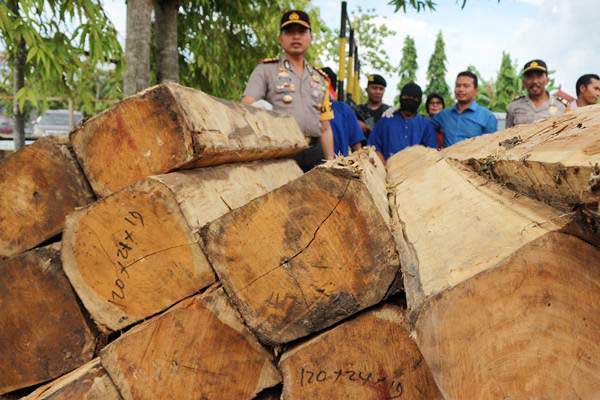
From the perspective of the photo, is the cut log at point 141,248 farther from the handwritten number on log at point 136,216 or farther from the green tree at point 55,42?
the green tree at point 55,42

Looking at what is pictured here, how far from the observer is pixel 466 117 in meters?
5.39

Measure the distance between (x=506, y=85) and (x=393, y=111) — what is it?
21.3 meters

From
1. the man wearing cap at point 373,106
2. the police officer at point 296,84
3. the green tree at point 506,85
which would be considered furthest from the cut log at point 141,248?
the green tree at point 506,85

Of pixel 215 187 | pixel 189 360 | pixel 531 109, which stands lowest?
pixel 189 360

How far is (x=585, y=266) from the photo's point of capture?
1.30 metres

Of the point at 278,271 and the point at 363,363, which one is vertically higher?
the point at 278,271

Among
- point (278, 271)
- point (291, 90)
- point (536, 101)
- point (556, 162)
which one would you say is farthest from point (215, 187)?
point (536, 101)

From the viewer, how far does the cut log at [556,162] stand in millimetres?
1432

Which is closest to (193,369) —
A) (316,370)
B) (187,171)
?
(316,370)

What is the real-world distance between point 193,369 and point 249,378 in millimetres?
197

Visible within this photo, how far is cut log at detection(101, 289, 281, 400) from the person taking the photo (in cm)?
199

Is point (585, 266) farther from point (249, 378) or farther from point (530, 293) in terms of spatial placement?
point (249, 378)

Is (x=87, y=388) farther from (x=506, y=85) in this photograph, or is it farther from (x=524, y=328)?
(x=506, y=85)

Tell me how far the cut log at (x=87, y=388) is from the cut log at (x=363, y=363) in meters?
0.67
